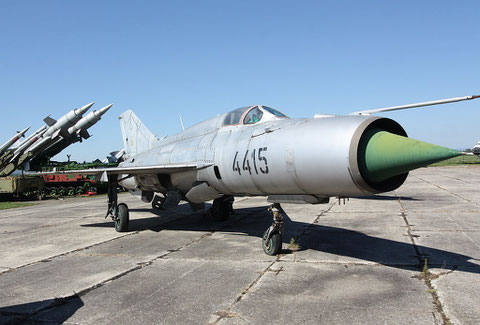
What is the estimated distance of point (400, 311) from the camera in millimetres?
4137

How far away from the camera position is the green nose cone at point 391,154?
4.33 meters

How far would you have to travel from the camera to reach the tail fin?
13305 millimetres

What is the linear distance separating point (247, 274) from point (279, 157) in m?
1.95

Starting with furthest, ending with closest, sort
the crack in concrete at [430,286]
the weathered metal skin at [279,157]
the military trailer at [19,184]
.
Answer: the military trailer at [19,184]
the weathered metal skin at [279,157]
the crack in concrete at [430,286]

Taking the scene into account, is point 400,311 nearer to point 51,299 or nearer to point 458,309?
point 458,309

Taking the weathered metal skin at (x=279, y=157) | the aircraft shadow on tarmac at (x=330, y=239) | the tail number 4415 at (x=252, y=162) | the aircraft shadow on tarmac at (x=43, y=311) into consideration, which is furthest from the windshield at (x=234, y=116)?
the aircraft shadow on tarmac at (x=43, y=311)

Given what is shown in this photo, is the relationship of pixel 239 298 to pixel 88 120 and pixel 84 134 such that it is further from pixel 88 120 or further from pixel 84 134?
pixel 84 134

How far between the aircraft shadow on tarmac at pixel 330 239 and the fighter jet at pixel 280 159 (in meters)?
1.19

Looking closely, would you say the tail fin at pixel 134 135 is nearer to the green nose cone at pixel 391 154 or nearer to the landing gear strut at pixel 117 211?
the landing gear strut at pixel 117 211

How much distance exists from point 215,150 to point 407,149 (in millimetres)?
4412

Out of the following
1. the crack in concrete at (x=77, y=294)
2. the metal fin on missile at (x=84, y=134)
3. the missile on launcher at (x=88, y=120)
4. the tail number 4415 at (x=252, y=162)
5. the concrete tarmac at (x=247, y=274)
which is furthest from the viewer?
the metal fin on missile at (x=84, y=134)

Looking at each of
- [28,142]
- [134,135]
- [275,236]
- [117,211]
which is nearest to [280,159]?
[275,236]

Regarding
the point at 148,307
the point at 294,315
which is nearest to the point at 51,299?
the point at 148,307

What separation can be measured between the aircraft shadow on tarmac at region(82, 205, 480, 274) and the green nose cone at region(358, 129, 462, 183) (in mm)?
2129
